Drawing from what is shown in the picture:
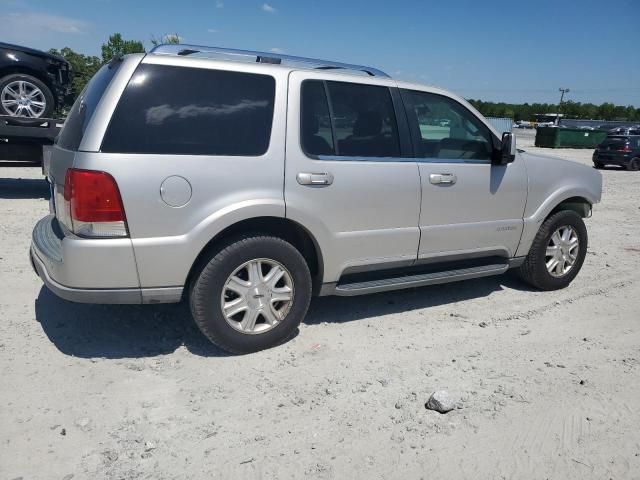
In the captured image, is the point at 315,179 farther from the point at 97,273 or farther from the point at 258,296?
the point at 97,273

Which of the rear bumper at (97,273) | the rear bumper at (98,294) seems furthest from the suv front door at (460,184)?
the rear bumper at (98,294)

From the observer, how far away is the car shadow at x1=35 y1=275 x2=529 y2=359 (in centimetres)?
364

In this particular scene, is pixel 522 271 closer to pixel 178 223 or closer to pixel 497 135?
pixel 497 135

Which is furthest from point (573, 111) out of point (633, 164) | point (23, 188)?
point (23, 188)

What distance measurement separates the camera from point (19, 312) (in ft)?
13.5

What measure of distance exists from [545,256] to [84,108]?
163 inches

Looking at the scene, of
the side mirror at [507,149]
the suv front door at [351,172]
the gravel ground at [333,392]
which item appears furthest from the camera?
the side mirror at [507,149]

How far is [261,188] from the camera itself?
132 inches

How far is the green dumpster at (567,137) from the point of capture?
112ft

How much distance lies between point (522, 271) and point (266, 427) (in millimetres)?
3294

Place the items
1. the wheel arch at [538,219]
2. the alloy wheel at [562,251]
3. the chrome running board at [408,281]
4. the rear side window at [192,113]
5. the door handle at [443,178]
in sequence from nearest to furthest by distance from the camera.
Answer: the rear side window at [192,113], the chrome running board at [408,281], the door handle at [443,178], the wheel arch at [538,219], the alloy wheel at [562,251]

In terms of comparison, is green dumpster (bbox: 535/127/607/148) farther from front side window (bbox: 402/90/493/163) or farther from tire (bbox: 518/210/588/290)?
front side window (bbox: 402/90/493/163)

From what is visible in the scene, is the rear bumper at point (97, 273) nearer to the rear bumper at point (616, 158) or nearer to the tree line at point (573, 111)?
the rear bumper at point (616, 158)

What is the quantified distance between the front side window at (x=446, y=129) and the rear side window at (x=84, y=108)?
216 cm
